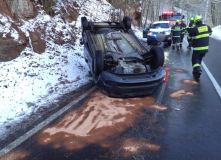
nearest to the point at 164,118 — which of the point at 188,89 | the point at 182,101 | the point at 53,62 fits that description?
the point at 182,101

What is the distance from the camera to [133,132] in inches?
236

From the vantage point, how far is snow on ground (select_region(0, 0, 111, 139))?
760 centimetres

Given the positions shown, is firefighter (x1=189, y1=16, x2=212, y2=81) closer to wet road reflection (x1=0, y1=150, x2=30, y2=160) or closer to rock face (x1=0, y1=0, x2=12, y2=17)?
rock face (x1=0, y1=0, x2=12, y2=17)

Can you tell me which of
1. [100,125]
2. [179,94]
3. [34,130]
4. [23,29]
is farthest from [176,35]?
[34,130]

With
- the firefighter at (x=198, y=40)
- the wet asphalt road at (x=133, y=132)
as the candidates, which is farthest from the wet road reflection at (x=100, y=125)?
the firefighter at (x=198, y=40)

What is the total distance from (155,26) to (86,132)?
1896cm

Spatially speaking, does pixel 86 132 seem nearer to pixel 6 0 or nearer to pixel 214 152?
pixel 214 152

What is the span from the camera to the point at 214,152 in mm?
5172

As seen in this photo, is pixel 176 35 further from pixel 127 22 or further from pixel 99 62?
pixel 99 62

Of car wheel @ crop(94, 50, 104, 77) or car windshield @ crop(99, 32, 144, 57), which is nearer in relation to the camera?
car wheel @ crop(94, 50, 104, 77)

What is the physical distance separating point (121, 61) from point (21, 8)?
17.9 feet

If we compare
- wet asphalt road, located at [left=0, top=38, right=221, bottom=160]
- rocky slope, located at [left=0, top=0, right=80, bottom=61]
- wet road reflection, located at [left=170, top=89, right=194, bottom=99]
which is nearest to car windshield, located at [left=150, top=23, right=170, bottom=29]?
rocky slope, located at [left=0, top=0, right=80, bottom=61]

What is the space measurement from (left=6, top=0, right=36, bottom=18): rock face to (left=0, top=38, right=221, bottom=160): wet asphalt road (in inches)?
207

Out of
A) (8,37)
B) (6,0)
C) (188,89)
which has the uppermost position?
(6,0)
